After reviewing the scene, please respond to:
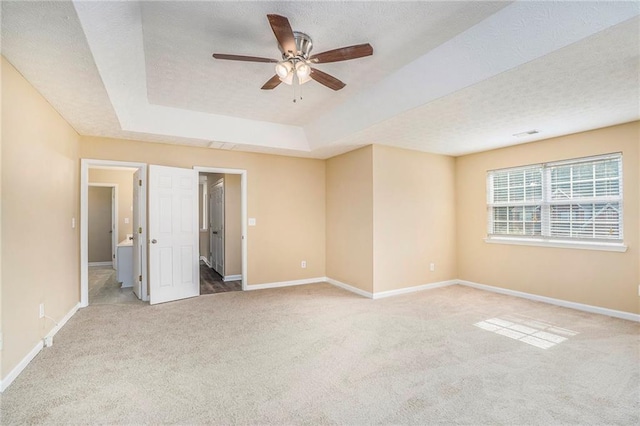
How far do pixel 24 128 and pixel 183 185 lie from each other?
2.16 metres

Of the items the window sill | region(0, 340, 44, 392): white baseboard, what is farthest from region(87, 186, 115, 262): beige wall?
the window sill

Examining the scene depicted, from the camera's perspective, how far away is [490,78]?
251cm

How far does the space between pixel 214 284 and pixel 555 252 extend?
5.42 m

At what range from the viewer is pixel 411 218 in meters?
5.18

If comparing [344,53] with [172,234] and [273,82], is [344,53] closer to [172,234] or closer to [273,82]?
[273,82]

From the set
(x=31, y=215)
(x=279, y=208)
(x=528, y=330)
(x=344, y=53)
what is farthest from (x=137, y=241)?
(x=528, y=330)

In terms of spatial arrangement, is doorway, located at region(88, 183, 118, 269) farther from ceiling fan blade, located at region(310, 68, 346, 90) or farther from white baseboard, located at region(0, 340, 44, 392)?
ceiling fan blade, located at region(310, 68, 346, 90)

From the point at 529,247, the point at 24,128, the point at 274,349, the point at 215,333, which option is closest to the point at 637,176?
the point at 529,247

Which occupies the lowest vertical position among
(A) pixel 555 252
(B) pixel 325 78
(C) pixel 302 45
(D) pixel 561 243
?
(A) pixel 555 252

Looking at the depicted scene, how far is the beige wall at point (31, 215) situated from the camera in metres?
2.34

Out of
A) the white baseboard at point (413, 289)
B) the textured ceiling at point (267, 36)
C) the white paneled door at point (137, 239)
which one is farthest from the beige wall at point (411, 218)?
the white paneled door at point (137, 239)

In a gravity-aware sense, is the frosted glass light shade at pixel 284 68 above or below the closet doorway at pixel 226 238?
above

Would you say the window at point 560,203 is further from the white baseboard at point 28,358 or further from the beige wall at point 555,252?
the white baseboard at point 28,358

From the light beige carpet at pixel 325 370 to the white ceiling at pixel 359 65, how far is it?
2.32m
